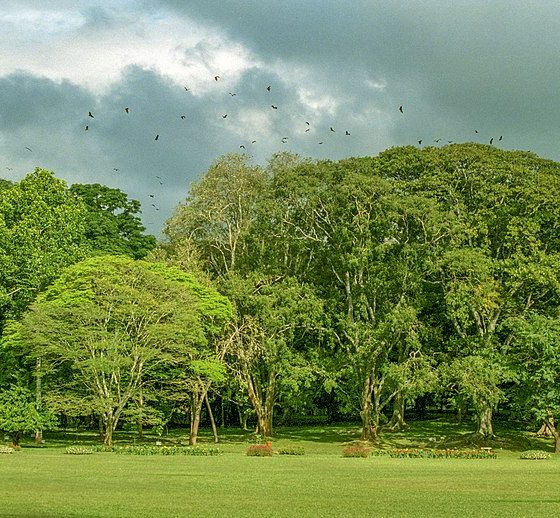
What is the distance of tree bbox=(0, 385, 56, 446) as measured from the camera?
48.8 metres

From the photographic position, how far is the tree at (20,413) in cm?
4884

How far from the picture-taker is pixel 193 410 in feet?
184

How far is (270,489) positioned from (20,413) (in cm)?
3075

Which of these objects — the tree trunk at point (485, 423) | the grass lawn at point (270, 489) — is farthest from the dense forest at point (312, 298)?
the grass lawn at point (270, 489)

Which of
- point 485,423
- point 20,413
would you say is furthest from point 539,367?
point 20,413

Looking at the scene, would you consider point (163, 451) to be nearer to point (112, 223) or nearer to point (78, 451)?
point (78, 451)

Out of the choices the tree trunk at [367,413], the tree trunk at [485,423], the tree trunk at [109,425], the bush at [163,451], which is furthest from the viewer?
the tree trunk at [367,413]

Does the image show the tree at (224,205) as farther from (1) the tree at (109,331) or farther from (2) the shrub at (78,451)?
(2) the shrub at (78,451)

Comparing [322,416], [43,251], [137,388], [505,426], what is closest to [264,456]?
[137,388]

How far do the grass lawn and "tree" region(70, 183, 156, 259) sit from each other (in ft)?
113

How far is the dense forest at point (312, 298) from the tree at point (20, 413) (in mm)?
110

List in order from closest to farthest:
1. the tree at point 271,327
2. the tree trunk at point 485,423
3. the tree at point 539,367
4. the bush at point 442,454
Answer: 1. the bush at point 442,454
2. the tree at point 539,367
3. the tree trunk at point 485,423
4. the tree at point 271,327

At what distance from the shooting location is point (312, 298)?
54469 mm

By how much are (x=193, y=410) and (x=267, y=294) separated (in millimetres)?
8696
